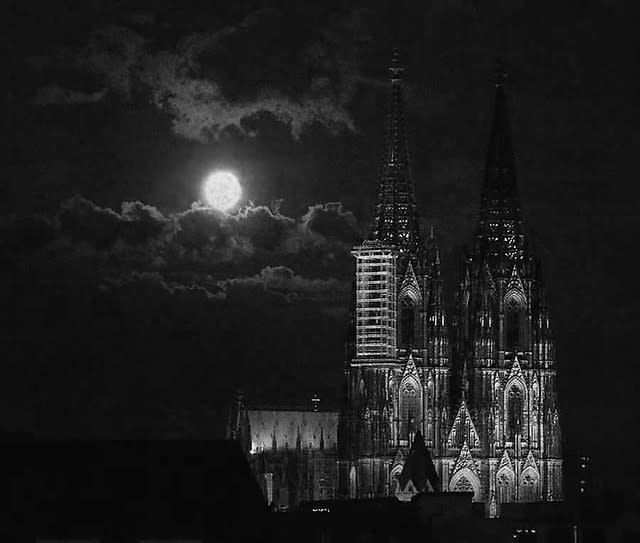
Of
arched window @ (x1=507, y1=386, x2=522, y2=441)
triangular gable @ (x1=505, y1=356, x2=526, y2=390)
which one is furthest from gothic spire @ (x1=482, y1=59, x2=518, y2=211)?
arched window @ (x1=507, y1=386, x2=522, y2=441)

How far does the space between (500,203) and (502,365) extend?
7232 mm

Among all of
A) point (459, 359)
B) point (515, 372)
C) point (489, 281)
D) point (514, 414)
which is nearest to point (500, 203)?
point (489, 281)

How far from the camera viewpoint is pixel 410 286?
106250 mm

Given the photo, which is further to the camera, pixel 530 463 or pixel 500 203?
pixel 500 203

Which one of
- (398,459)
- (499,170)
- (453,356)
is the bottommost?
(398,459)

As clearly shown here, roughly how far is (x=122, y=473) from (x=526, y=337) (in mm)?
58550

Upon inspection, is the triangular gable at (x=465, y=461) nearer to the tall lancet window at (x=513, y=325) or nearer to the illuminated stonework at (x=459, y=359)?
the illuminated stonework at (x=459, y=359)

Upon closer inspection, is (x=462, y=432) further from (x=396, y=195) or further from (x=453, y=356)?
(x=396, y=195)

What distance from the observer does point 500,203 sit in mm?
108000

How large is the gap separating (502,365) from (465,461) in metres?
4.46

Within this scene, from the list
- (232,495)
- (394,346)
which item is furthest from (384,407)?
(232,495)

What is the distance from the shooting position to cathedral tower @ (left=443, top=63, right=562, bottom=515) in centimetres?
10625

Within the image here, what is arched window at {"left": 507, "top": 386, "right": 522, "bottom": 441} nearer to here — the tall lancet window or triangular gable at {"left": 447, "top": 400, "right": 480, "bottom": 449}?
triangular gable at {"left": 447, "top": 400, "right": 480, "bottom": 449}

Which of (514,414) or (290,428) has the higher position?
(290,428)
